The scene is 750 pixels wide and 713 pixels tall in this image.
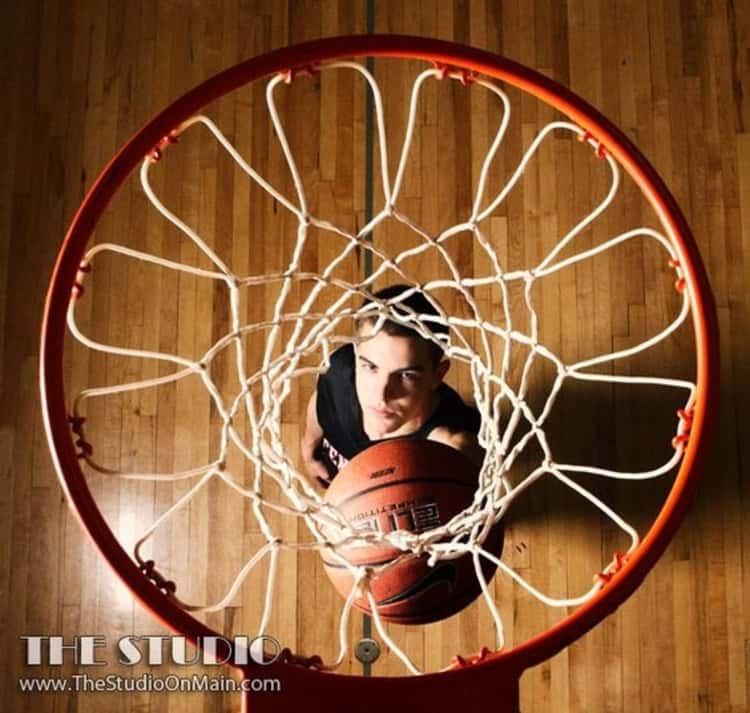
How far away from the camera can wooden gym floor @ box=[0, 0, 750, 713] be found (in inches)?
90.4

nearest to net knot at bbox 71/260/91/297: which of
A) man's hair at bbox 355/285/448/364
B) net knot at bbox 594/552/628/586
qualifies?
man's hair at bbox 355/285/448/364

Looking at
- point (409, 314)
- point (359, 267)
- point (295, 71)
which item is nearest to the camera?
point (295, 71)

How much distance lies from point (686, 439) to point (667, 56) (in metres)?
1.27

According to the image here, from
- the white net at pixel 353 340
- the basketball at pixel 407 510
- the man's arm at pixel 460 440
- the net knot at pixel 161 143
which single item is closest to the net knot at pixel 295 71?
the white net at pixel 353 340

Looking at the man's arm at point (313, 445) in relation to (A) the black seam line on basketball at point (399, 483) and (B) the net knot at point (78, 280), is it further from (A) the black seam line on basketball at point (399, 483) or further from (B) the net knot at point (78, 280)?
(B) the net knot at point (78, 280)

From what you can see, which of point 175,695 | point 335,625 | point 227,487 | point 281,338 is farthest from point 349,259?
point 175,695

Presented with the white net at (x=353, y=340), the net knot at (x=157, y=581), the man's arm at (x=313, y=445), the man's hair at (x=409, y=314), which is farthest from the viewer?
the man's arm at (x=313, y=445)

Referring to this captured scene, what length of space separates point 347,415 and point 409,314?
283 millimetres

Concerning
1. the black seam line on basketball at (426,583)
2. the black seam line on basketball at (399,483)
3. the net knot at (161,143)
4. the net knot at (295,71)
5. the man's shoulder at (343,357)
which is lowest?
the black seam line on basketball at (426,583)

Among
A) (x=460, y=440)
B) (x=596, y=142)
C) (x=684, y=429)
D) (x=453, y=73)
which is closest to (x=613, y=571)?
(x=684, y=429)

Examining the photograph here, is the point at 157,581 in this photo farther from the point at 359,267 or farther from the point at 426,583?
the point at 359,267

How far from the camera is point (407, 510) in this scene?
179 centimetres

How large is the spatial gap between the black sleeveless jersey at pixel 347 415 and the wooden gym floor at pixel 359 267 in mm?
142

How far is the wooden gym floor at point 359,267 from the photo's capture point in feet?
7.54
